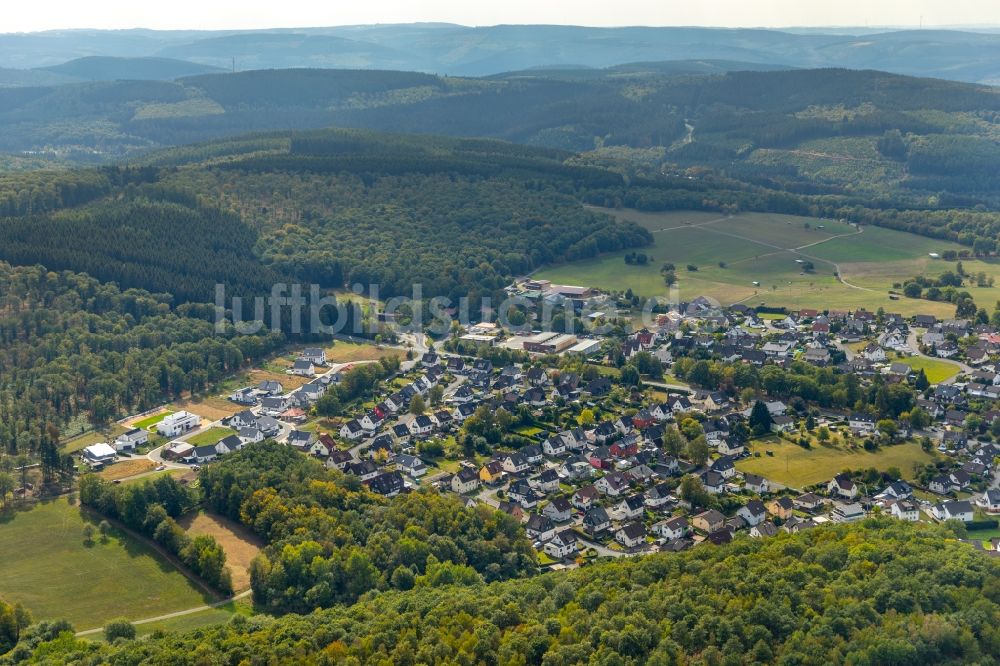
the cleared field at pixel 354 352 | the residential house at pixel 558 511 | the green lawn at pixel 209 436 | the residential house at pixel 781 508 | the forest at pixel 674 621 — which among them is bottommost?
the cleared field at pixel 354 352

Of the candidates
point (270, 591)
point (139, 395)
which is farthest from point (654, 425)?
point (139, 395)

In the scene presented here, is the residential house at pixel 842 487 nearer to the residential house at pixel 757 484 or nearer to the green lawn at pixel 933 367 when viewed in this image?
the residential house at pixel 757 484

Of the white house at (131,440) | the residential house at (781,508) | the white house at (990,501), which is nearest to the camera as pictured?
the residential house at (781,508)

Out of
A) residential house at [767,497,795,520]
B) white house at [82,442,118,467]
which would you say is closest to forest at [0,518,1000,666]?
residential house at [767,497,795,520]

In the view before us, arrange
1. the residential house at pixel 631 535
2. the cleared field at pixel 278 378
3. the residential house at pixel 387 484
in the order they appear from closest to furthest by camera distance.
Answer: the residential house at pixel 631 535
the residential house at pixel 387 484
the cleared field at pixel 278 378

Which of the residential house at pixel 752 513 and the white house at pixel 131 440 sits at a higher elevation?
the residential house at pixel 752 513

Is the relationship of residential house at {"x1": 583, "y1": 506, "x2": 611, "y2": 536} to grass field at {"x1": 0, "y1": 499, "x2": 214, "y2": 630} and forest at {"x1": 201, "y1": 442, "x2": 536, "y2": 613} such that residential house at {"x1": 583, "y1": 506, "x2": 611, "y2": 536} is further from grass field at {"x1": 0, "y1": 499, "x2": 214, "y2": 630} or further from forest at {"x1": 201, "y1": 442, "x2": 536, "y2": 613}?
grass field at {"x1": 0, "y1": 499, "x2": 214, "y2": 630}

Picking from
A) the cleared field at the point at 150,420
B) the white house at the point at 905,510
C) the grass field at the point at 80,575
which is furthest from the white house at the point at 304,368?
the white house at the point at 905,510

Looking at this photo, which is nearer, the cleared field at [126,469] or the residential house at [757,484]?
the residential house at [757,484]

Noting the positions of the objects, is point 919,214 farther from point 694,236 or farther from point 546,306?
point 546,306
